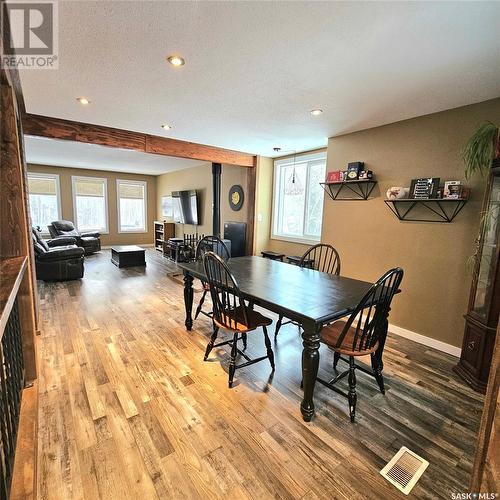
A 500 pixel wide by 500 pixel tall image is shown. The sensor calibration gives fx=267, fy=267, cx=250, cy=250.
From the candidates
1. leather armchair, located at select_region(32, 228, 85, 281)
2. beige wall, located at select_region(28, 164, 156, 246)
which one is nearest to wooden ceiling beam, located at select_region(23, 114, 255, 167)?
leather armchair, located at select_region(32, 228, 85, 281)

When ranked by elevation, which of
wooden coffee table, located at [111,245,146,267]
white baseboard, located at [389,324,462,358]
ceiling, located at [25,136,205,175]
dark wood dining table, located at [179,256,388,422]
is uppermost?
ceiling, located at [25,136,205,175]

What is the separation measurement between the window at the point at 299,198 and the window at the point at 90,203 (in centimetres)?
608

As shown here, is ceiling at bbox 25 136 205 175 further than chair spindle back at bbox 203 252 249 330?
Yes

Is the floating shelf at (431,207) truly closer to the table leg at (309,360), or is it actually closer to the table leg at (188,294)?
the table leg at (309,360)

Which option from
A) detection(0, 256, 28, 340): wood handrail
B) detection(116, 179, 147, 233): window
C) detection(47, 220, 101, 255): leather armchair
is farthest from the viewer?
detection(116, 179, 147, 233): window

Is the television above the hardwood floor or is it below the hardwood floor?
above

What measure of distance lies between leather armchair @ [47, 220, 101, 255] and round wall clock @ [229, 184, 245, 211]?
425cm

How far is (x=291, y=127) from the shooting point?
11.3 feet

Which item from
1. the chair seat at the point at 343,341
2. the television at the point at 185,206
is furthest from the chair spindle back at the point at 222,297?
the television at the point at 185,206

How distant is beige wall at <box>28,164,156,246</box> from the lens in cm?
788

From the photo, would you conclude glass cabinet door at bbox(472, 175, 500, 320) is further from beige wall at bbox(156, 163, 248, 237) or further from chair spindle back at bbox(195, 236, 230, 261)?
beige wall at bbox(156, 163, 248, 237)

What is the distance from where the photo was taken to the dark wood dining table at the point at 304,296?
1715mm

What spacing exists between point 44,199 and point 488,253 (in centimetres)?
978

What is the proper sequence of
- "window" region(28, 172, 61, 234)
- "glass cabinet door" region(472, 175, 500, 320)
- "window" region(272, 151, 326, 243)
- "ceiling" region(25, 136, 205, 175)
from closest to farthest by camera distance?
"glass cabinet door" region(472, 175, 500, 320) → "window" region(272, 151, 326, 243) → "ceiling" region(25, 136, 205, 175) → "window" region(28, 172, 61, 234)
